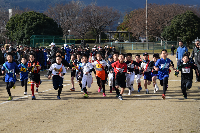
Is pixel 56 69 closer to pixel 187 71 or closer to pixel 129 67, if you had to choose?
pixel 129 67

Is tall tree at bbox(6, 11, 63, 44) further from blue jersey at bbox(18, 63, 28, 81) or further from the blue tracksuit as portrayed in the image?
blue jersey at bbox(18, 63, 28, 81)

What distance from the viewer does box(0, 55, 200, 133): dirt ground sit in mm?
6594

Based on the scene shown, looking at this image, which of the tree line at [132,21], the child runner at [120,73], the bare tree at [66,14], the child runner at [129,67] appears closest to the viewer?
the child runner at [120,73]

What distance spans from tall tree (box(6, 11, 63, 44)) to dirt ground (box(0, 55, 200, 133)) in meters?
33.5

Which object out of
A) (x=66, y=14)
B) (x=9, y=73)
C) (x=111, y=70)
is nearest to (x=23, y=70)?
(x=9, y=73)

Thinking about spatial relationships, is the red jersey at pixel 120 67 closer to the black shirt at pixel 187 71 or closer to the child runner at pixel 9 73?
the black shirt at pixel 187 71

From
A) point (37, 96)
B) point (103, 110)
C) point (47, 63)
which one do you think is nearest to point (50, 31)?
point (47, 63)

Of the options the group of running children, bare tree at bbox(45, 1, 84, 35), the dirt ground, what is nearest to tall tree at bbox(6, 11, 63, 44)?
bare tree at bbox(45, 1, 84, 35)

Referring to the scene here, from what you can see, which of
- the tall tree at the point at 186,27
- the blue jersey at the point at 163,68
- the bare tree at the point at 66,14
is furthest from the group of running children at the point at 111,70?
the bare tree at the point at 66,14

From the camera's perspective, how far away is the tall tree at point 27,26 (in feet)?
142

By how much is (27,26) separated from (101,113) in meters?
38.5

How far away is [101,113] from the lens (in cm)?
805

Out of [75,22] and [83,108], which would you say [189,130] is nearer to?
[83,108]

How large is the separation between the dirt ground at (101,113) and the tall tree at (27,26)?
3355cm
